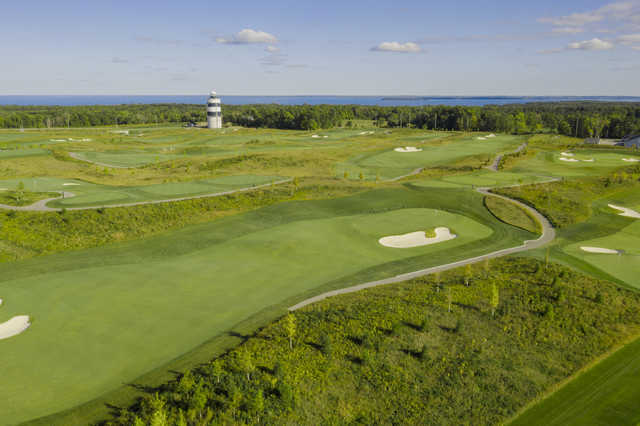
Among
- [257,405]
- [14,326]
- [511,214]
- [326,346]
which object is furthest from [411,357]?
[511,214]

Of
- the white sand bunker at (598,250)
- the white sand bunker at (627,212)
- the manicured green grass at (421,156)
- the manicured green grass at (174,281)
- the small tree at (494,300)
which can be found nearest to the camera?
the manicured green grass at (174,281)

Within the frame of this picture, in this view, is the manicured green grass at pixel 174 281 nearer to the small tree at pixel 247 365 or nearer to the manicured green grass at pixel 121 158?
the small tree at pixel 247 365

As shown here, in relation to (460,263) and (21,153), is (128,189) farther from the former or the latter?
(21,153)

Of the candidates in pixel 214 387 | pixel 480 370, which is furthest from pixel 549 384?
pixel 214 387

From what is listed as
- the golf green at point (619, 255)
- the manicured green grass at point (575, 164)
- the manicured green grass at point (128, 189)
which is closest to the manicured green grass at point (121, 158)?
the manicured green grass at point (128, 189)

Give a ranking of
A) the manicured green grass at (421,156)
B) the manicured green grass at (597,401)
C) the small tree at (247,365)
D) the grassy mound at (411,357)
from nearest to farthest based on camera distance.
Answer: the grassy mound at (411,357)
the manicured green grass at (597,401)
the small tree at (247,365)
the manicured green grass at (421,156)

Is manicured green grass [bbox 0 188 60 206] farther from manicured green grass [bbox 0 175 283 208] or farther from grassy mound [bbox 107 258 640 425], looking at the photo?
grassy mound [bbox 107 258 640 425]

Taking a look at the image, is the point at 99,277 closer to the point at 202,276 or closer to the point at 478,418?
the point at 202,276
